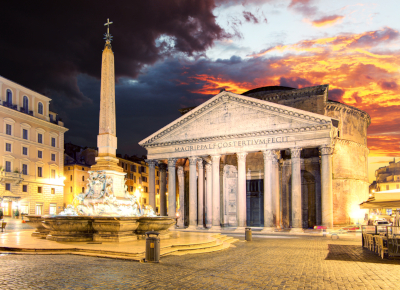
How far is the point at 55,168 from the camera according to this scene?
170 feet

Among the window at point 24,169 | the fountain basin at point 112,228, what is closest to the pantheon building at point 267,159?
the window at point 24,169

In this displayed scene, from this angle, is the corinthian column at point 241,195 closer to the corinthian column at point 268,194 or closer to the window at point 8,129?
the corinthian column at point 268,194

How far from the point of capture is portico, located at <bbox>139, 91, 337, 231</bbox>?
3147cm

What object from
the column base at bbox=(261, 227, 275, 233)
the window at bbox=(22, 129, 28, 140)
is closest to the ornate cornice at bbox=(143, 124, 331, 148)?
the column base at bbox=(261, 227, 275, 233)

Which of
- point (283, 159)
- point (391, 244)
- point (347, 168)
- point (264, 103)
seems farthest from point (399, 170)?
point (391, 244)

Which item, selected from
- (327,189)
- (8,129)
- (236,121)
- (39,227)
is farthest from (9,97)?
(327,189)

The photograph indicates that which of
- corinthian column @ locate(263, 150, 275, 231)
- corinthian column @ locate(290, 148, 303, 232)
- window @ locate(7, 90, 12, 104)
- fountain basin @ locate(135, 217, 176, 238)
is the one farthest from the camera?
window @ locate(7, 90, 12, 104)

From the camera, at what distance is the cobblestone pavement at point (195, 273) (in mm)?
8859

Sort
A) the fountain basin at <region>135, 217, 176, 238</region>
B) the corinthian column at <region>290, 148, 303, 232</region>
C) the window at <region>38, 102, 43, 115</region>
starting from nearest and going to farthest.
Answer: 1. the fountain basin at <region>135, 217, 176, 238</region>
2. the corinthian column at <region>290, 148, 303, 232</region>
3. the window at <region>38, 102, 43, 115</region>

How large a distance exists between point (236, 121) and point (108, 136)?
19216 millimetres

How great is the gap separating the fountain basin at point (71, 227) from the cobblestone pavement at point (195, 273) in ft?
9.34

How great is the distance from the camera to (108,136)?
695 inches

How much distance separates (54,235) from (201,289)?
9680 millimetres

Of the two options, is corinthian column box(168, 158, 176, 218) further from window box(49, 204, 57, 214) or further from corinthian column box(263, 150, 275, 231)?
window box(49, 204, 57, 214)
